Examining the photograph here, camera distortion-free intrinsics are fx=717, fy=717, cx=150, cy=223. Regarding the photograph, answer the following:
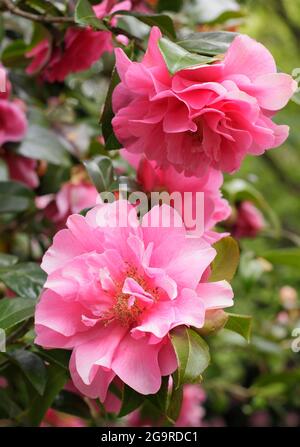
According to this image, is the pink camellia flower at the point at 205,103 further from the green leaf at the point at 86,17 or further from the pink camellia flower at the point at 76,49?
the pink camellia flower at the point at 76,49

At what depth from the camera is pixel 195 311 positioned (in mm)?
555

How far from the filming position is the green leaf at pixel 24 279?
0.74m

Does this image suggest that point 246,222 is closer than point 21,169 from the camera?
No

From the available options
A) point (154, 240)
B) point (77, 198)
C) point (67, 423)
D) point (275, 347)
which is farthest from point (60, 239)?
point (275, 347)

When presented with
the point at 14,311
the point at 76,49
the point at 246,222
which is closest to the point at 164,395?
the point at 14,311

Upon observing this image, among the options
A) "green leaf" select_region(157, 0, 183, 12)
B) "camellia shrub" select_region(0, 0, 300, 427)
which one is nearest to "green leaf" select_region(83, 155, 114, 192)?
"camellia shrub" select_region(0, 0, 300, 427)

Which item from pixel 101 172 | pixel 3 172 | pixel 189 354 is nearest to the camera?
pixel 189 354

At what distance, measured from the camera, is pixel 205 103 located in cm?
60

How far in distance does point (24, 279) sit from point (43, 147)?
332mm

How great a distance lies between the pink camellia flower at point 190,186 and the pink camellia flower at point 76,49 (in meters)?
0.17

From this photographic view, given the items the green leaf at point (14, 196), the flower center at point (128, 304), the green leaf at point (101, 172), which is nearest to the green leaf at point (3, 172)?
the green leaf at point (14, 196)

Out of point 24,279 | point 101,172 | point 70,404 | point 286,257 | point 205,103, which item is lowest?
point 70,404

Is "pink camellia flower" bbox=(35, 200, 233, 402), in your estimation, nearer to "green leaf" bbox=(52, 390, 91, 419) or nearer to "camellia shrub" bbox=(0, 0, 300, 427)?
"camellia shrub" bbox=(0, 0, 300, 427)

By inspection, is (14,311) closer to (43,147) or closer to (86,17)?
(86,17)
